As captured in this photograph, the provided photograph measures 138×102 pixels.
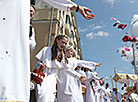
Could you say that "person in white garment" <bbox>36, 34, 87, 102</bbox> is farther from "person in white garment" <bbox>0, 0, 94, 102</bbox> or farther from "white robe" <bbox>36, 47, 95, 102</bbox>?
"person in white garment" <bbox>0, 0, 94, 102</bbox>

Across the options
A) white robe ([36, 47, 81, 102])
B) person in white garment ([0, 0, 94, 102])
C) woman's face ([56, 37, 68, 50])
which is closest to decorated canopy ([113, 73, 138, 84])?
white robe ([36, 47, 81, 102])

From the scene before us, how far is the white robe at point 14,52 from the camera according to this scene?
4.36 feet

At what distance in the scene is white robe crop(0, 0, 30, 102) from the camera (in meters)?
1.33

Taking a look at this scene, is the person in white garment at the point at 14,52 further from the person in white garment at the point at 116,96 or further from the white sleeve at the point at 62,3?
the person in white garment at the point at 116,96

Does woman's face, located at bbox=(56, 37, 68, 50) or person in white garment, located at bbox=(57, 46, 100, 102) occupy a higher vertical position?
woman's face, located at bbox=(56, 37, 68, 50)

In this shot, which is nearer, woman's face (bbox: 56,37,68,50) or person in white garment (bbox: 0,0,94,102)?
person in white garment (bbox: 0,0,94,102)

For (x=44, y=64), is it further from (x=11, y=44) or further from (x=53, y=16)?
(x=53, y=16)

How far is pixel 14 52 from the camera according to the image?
55.5 inches

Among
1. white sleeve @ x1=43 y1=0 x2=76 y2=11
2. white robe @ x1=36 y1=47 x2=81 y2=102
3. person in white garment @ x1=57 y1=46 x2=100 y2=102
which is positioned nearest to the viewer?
white sleeve @ x1=43 y1=0 x2=76 y2=11

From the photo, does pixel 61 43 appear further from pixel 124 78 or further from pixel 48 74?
pixel 124 78

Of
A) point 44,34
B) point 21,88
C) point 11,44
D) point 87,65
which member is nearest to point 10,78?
point 21,88

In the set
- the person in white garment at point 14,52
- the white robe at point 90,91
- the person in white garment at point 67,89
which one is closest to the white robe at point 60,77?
the person in white garment at point 67,89

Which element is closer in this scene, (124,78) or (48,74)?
Answer: (48,74)

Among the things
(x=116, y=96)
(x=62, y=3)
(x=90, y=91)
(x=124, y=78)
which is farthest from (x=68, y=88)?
(x=124, y=78)
